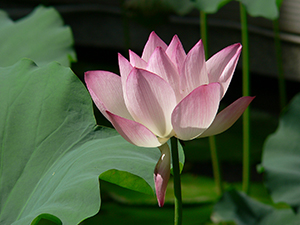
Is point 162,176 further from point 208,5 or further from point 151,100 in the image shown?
point 208,5

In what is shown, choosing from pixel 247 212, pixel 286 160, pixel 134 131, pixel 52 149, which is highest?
pixel 134 131

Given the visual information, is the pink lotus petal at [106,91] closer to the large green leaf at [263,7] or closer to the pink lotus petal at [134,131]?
the pink lotus petal at [134,131]

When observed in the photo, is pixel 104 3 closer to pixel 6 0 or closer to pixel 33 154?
pixel 6 0

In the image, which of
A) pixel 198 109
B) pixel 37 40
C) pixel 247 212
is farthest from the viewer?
pixel 247 212

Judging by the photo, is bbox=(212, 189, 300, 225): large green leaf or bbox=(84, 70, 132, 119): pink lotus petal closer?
bbox=(84, 70, 132, 119): pink lotus petal

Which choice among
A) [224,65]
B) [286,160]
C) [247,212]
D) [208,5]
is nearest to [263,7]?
[208,5]

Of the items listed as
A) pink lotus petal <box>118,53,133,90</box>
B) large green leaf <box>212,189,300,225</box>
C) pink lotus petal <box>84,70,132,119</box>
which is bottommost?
large green leaf <box>212,189,300,225</box>

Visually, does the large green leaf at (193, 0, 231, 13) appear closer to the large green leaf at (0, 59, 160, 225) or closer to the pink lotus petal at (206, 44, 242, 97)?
the large green leaf at (0, 59, 160, 225)

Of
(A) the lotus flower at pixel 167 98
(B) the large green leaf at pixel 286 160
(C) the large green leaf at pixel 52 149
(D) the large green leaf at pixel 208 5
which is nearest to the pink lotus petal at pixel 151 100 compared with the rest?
(A) the lotus flower at pixel 167 98

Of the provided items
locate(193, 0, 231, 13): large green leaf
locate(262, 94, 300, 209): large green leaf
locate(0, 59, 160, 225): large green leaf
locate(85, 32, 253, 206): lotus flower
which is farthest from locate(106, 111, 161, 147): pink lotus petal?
locate(193, 0, 231, 13): large green leaf
